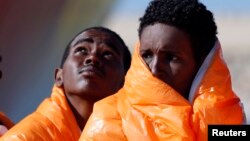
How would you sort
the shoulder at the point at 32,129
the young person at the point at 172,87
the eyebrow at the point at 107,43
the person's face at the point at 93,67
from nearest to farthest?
the young person at the point at 172,87
the shoulder at the point at 32,129
the person's face at the point at 93,67
the eyebrow at the point at 107,43

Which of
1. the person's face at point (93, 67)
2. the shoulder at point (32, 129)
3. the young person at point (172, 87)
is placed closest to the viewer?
the young person at point (172, 87)

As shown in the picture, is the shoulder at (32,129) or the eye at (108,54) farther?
the eye at (108,54)

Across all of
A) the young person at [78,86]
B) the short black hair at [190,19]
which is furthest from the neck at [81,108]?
the short black hair at [190,19]

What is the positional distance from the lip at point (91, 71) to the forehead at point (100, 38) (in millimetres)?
97

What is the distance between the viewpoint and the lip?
154cm

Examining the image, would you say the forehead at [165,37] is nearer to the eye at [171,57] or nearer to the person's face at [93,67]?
the eye at [171,57]

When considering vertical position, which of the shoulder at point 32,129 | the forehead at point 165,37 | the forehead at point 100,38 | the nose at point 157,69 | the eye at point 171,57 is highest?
the forehead at point 165,37

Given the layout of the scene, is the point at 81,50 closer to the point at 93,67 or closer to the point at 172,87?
the point at 93,67

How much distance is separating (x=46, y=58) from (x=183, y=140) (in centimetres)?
132

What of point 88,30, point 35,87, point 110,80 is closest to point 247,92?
point 110,80

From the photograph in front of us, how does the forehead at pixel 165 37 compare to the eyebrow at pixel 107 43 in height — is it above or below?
above

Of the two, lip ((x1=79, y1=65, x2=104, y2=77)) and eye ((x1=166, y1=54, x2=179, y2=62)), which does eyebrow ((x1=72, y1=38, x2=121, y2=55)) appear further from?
eye ((x1=166, y1=54, x2=179, y2=62))

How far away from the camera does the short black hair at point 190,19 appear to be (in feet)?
3.45

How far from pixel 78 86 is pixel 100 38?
15 centimetres
